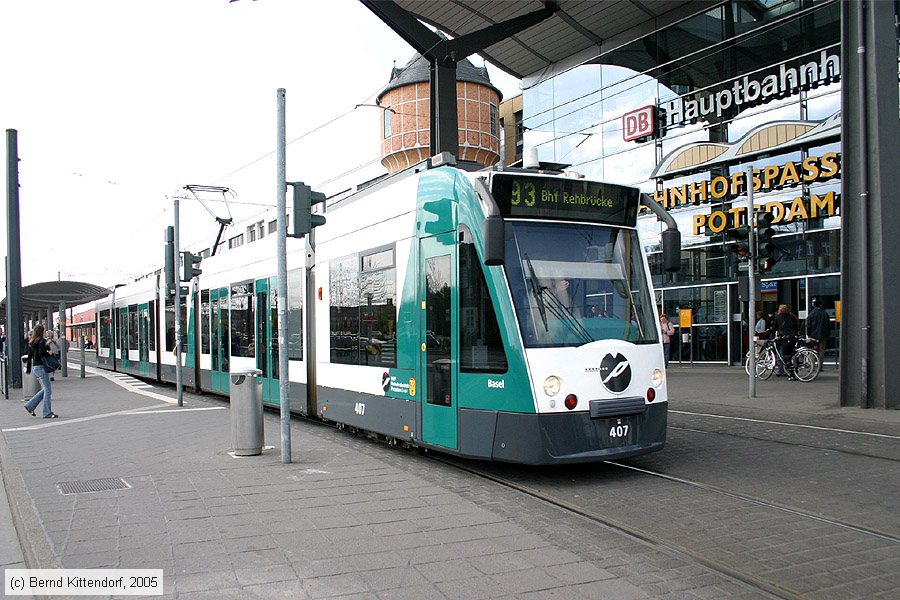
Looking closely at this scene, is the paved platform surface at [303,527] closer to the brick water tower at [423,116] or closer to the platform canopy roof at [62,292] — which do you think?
the platform canopy roof at [62,292]

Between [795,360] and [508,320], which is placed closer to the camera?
[508,320]

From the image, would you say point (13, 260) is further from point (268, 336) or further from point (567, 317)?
point (567, 317)

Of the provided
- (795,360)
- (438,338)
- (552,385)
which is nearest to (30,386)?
(438,338)

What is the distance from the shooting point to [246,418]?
931 centimetres

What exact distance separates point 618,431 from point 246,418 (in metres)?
4.46

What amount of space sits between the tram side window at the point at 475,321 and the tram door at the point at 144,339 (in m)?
18.1

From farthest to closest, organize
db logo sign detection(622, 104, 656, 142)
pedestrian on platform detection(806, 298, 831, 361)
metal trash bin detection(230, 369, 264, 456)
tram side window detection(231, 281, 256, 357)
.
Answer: db logo sign detection(622, 104, 656, 142) < pedestrian on platform detection(806, 298, 831, 361) < tram side window detection(231, 281, 256, 357) < metal trash bin detection(230, 369, 264, 456)

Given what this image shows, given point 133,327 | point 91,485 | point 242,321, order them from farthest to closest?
1. point 133,327
2. point 242,321
3. point 91,485

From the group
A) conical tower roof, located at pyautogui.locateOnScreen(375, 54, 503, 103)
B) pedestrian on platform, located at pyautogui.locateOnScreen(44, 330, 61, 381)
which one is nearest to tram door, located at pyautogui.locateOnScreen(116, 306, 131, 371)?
pedestrian on platform, located at pyautogui.locateOnScreen(44, 330, 61, 381)

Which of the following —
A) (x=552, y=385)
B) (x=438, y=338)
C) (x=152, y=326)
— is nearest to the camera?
(x=552, y=385)

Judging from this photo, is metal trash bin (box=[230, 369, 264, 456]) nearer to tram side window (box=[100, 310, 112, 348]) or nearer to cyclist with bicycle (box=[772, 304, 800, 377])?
cyclist with bicycle (box=[772, 304, 800, 377])

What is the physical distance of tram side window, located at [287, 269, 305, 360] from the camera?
39.1 ft

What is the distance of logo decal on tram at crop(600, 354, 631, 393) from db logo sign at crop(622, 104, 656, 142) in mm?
20597

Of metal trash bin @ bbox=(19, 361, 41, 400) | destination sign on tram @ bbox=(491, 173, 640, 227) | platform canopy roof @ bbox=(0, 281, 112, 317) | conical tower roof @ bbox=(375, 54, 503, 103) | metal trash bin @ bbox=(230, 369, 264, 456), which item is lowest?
metal trash bin @ bbox=(19, 361, 41, 400)
